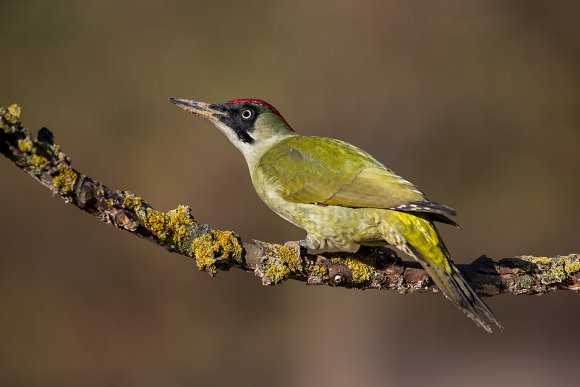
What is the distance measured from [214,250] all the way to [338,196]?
91 centimetres

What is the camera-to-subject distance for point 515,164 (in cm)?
809

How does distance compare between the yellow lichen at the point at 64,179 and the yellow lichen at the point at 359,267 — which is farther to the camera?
the yellow lichen at the point at 359,267

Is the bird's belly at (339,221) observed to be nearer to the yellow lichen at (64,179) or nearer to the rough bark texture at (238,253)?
the rough bark texture at (238,253)

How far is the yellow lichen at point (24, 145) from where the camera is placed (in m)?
2.46

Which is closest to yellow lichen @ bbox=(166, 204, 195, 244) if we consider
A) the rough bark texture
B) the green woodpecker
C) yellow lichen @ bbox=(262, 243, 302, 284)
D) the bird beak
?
the rough bark texture

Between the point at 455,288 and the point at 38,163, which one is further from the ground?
the point at 38,163

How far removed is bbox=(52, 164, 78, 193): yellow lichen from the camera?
8.42ft

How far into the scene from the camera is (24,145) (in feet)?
8.09

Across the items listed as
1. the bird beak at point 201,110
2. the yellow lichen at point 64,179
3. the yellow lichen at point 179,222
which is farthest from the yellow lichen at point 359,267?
the yellow lichen at point 64,179

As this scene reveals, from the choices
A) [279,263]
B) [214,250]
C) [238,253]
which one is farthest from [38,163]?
[279,263]

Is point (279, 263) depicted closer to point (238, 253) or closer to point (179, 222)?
point (238, 253)

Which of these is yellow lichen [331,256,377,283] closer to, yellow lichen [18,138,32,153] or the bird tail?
the bird tail

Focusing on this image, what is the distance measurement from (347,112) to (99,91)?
8.63ft

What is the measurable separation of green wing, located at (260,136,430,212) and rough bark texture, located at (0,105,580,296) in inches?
12.4
